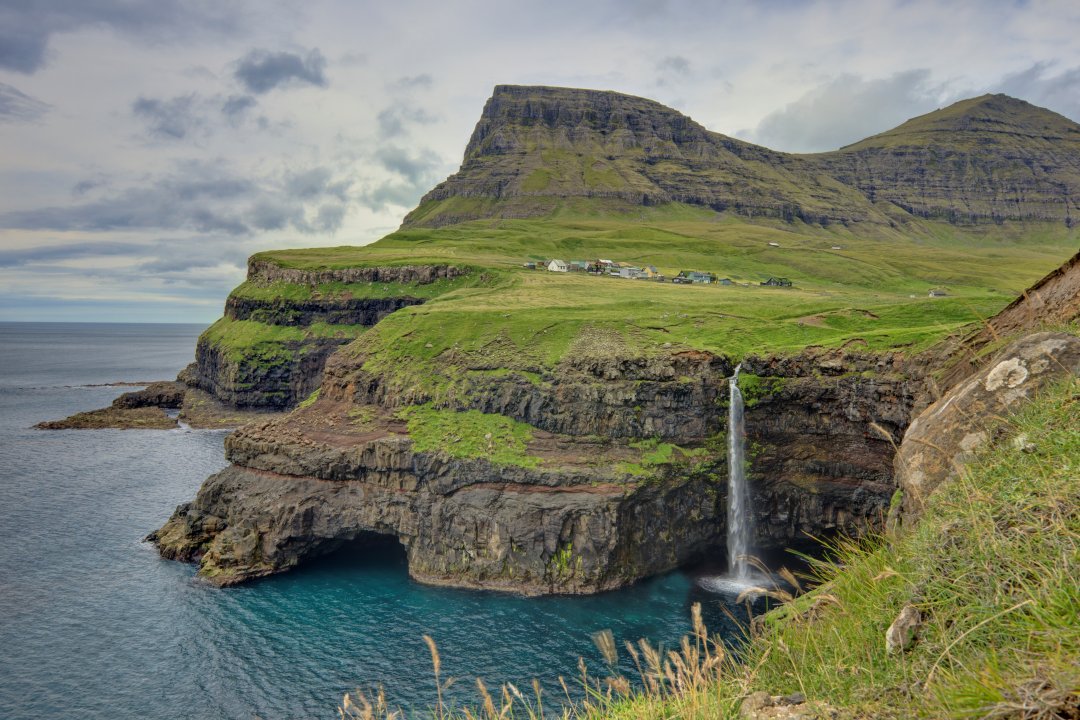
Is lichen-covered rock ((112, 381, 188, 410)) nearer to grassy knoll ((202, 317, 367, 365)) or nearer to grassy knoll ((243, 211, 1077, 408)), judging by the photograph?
grassy knoll ((202, 317, 367, 365))

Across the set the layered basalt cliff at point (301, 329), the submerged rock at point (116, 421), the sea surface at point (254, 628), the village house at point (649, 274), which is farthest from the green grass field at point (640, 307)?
the submerged rock at point (116, 421)

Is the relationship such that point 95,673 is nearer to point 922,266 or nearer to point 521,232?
point 521,232

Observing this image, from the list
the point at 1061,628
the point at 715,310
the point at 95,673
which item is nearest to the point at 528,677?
the point at 95,673

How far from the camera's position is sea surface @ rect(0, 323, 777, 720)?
123 feet

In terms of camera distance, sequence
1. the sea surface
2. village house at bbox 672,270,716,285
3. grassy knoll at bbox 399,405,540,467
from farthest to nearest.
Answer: village house at bbox 672,270,716,285 → grassy knoll at bbox 399,405,540,467 → the sea surface

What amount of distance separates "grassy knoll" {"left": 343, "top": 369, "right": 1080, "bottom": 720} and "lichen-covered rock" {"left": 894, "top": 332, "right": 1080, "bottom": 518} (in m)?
0.96

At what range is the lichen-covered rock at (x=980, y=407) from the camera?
10508mm

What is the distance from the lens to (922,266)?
534 ft

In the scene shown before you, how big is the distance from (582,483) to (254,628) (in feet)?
89.3

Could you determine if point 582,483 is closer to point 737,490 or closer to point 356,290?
point 737,490

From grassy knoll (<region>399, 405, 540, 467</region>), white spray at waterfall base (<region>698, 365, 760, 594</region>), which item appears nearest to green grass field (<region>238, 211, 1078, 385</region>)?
white spray at waterfall base (<region>698, 365, 760, 594</region>)

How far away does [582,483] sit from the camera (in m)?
52.2

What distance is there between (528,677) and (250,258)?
138 m

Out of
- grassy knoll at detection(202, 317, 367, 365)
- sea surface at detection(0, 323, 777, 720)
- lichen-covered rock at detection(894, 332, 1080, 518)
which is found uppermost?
grassy knoll at detection(202, 317, 367, 365)
